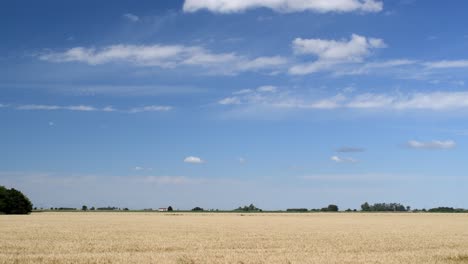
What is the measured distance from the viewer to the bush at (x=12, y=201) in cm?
11944

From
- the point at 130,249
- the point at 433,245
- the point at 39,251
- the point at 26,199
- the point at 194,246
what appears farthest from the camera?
the point at 26,199

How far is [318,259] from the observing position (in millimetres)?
25797

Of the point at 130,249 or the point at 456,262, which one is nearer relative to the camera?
the point at 456,262

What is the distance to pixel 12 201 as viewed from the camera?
395ft

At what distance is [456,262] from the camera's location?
84.0ft

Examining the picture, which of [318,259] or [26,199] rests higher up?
[26,199]

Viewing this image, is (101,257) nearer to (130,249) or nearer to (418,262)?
(130,249)

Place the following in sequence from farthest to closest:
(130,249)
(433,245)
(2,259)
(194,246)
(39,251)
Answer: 1. (433,245)
2. (194,246)
3. (130,249)
4. (39,251)
5. (2,259)

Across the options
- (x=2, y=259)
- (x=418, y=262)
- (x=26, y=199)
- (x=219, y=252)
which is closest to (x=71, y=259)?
(x=2, y=259)

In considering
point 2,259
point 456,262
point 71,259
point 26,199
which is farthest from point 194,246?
point 26,199

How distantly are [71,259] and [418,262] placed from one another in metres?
16.1

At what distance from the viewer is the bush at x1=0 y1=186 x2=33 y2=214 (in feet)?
392

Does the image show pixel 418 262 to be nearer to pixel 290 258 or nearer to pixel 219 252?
pixel 290 258

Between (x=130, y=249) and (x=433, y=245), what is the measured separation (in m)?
19.8
